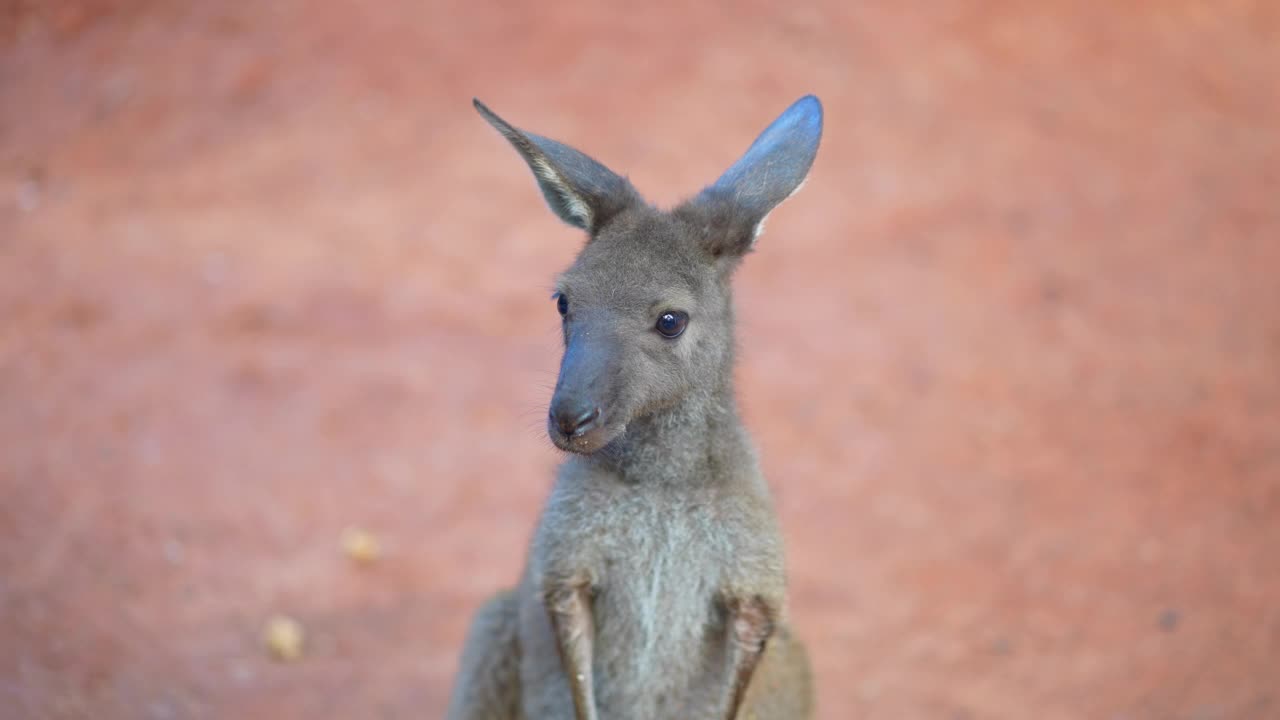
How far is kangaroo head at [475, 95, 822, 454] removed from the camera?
3906 millimetres

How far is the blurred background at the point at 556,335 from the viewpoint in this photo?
655 cm

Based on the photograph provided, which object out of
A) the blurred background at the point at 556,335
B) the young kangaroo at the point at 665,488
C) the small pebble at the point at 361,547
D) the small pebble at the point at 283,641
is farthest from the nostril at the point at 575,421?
the small pebble at the point at 361,547

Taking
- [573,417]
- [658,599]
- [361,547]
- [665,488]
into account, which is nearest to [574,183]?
[573,417]

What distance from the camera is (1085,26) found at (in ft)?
36.1

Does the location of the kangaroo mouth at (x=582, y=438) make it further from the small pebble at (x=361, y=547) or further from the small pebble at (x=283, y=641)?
the small pebble at (x=361, y=547)

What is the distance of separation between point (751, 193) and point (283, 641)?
3553 mm

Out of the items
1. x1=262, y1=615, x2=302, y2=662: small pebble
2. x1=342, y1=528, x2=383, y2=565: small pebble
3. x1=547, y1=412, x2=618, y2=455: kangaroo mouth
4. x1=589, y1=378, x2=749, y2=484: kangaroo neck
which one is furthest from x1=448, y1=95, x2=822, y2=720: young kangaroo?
x1=342, y1=528, x2=383, y2=565: small pebble

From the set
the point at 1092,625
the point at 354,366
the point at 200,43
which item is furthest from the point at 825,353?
the point at 200,43

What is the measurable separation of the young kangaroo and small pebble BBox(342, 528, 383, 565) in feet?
9.41

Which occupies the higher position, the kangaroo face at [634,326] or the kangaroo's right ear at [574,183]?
the kangaroo's right ear at [574,183]

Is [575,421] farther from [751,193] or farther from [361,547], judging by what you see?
[361,547]

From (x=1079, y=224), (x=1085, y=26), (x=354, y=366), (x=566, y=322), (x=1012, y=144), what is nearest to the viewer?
(x=566, y=322)

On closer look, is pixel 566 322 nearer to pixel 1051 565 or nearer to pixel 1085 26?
pixel 1051 565

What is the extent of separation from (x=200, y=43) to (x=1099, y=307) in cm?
732
